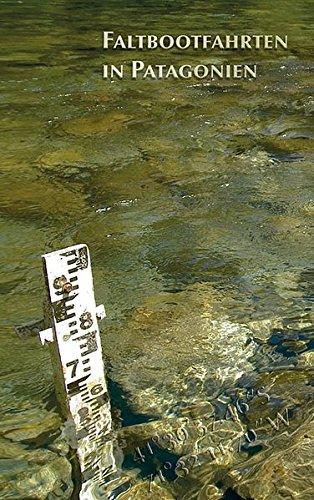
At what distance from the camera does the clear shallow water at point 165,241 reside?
15.1ft

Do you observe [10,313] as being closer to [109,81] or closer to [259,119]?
[259,119]

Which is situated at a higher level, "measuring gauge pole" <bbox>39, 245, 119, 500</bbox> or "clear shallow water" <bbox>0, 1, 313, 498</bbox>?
"measuring gauge pole" <bbox>39, 245, 119, 500</bbox>

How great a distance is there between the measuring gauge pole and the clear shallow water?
0.15 meters

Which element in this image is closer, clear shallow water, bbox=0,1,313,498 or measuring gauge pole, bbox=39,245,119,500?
measuring gauge pole, bbox=39,245,119,500

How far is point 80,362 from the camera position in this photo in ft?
12.8

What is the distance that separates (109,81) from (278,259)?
804 cm

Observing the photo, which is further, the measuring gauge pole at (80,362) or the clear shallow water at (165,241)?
the clear shallow water at (165,241)

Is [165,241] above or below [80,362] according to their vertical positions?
below

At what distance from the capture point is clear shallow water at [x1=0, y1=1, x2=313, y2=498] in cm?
459

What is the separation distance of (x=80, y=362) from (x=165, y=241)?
364 centimetres

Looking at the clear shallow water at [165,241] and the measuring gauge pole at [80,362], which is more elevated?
the measuring gauge pole at [80,362]

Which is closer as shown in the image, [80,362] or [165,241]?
[80,362]

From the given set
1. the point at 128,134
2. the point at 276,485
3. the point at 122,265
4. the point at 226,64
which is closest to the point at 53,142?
the point at 128,134

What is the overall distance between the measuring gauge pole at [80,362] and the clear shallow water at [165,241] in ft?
0.49
